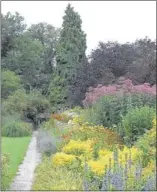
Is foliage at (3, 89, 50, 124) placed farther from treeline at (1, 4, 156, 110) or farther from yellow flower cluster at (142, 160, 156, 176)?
yellow flower cluster at (142, 160, 156, 176)

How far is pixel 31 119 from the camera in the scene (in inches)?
1001

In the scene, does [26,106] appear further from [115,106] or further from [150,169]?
[150,169]

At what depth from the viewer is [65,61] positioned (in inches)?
1284

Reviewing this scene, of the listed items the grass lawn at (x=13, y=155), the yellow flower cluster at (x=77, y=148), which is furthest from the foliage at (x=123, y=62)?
the yellow flower cluster at (x=77, y=148)

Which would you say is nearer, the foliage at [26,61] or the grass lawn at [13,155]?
the grass lawn at [13,155]

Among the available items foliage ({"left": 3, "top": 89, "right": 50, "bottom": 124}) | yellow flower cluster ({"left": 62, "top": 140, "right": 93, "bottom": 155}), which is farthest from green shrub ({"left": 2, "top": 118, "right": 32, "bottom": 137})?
yellow flower cluster ({"left": 62, "top": 140, "right": 93, "bottom": 155})

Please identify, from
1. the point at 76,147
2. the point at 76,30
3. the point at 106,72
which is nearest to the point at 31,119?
the point at 106,72

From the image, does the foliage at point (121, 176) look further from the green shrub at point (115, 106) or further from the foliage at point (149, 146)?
the green shrub at point (115, 106)

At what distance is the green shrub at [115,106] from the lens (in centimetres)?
1380

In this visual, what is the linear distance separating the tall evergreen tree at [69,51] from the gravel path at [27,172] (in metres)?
18.5

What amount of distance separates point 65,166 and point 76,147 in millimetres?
1109

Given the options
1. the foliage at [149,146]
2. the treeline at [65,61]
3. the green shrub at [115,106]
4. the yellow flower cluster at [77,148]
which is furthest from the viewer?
the treeline at [65,61]

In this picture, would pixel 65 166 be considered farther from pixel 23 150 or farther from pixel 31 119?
pixel 31 119

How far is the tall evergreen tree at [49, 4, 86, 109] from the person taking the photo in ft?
105
